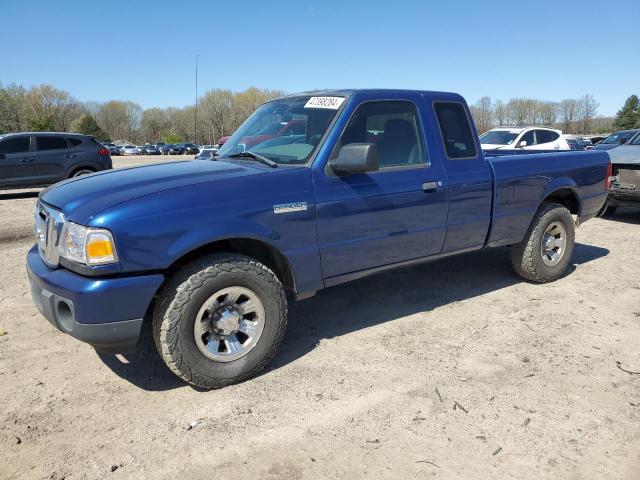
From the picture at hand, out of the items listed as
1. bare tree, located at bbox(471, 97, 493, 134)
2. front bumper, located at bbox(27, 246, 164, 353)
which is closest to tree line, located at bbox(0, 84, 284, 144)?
bare tree, located at bbox(471, 97, 493, 134)

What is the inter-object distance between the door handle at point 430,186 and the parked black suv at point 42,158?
39.4ft

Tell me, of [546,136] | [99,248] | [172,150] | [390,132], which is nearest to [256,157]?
[390,132]

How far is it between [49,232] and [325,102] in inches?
87.0

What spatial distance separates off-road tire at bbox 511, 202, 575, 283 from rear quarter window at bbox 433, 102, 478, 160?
1.23 metres

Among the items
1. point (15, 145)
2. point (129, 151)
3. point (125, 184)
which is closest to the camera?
point (125, 184)

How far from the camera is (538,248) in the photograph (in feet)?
17.3

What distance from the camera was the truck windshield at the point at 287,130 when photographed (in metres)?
3.79

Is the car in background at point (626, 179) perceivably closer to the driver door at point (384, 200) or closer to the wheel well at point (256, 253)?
the driver door at point (384, 200)

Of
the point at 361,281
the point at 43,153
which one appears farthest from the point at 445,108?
the point at 43,153

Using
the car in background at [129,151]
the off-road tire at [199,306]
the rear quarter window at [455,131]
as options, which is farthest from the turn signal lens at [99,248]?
the car in background at [129,151]

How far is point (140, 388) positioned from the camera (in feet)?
10.9

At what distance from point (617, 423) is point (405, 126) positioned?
2.63 m

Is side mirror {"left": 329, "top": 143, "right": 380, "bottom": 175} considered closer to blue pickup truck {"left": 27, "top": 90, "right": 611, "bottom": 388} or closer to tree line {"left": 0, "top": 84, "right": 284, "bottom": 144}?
blue pickup truck {"left": 27, "top": 90, "right": 611, "bottom": 388}

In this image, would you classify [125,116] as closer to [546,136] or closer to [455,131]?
[546,136]
